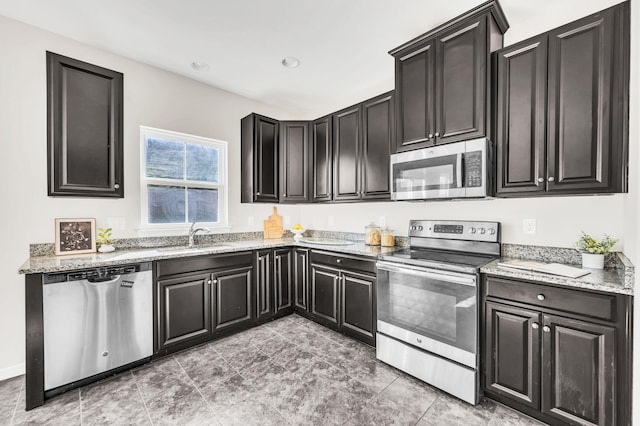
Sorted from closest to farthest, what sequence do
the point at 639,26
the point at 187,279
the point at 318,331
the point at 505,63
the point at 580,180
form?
the point at 639,26, the point at 580,180, the point at 505,63, the point at 187,279, the point at 318,331

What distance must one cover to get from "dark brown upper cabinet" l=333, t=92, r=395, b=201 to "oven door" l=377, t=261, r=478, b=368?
3.11 ft

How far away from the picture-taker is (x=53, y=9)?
208cm

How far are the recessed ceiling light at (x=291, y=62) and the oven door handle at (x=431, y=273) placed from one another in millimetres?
2161

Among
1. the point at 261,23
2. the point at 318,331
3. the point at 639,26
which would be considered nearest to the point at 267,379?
the point at 318,331

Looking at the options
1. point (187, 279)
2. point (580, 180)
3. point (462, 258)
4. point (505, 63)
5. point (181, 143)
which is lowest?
point (187, 279)

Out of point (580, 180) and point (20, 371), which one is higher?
point (580, 180)

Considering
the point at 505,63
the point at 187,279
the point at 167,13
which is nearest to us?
the point at 505,63

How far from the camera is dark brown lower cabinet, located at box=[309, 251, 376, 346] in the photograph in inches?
103

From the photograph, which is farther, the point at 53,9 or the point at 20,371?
the point at 20,371

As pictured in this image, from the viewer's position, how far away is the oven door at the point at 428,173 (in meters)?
2.10

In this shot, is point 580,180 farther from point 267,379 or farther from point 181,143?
point 181,143

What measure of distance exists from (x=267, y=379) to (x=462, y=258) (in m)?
1.82

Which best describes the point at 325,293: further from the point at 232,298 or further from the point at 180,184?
the point at 180,184

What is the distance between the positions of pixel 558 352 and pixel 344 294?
167cm
